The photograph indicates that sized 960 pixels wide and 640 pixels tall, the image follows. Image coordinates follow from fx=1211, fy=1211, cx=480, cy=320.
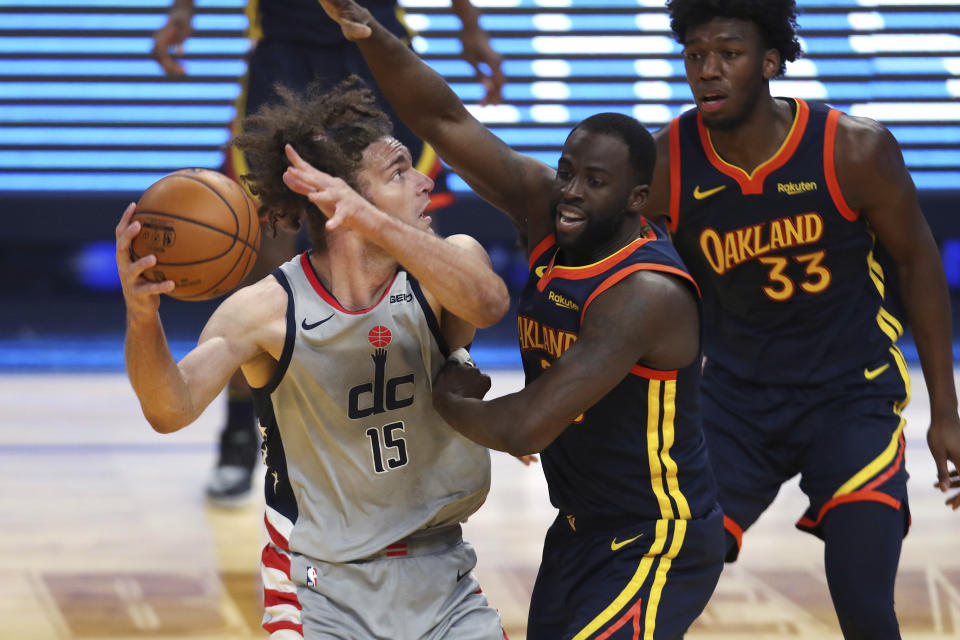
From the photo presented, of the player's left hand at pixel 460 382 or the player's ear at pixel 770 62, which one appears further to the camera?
the player's ear at pixel 770 62

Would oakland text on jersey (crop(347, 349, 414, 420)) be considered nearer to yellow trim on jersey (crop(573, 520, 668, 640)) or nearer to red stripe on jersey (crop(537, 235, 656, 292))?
red stripe on jersey (crop(537, 235, 656, 292))

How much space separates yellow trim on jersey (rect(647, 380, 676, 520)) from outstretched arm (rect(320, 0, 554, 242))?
503mm

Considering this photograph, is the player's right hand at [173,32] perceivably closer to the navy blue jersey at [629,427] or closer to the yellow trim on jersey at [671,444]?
the navy blue jersey at [629,427]

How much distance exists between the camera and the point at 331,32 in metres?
4.66

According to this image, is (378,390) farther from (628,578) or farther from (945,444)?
(945,444)

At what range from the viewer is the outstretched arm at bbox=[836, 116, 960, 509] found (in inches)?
119

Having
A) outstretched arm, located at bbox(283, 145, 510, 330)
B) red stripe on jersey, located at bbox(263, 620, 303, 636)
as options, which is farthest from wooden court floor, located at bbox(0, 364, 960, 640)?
outstretched arm, located at bbox(283, 145, 510, 330)

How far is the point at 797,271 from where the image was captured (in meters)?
3.13

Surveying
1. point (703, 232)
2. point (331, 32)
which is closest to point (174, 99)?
point (331, 32)

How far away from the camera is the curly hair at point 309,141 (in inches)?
104

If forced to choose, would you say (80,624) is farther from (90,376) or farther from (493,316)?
(90,376)

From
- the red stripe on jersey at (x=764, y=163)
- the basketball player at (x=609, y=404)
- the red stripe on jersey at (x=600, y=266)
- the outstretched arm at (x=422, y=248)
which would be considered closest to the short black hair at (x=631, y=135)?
the basketball player at (x=609, y=404)

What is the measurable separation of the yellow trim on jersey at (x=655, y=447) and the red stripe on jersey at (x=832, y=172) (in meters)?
0.84

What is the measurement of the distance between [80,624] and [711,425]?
202cm
